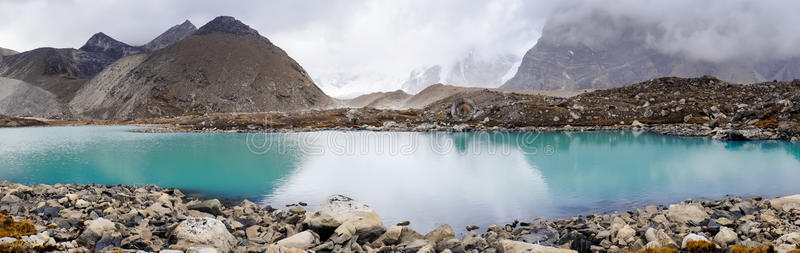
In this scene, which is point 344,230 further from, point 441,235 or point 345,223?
point 441,235

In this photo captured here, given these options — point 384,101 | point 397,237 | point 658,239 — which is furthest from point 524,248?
point 384,101

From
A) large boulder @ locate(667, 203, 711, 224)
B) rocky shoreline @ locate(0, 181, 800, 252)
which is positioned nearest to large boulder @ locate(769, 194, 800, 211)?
rocky shoreline @ locate(0, 181, 800, 252)

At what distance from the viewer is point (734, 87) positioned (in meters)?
73.6

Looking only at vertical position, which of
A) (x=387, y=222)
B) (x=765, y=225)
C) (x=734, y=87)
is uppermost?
(x=734, y=87)

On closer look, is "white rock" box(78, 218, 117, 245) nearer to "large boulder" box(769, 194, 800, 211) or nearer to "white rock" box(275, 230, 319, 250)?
"white rock" box(275, 230, 319, 250)

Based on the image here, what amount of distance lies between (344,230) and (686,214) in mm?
10223

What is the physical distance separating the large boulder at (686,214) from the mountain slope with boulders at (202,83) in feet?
439

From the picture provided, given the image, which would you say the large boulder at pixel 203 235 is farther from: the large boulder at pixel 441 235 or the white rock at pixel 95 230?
the large boulder at pixel 441 235

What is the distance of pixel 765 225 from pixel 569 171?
51.2 ft

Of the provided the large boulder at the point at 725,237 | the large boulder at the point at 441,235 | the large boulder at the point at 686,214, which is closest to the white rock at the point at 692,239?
the large boulder at the point at 725,237

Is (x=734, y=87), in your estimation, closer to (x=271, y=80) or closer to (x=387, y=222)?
(x=387, y=222)

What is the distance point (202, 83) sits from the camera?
5438 inches

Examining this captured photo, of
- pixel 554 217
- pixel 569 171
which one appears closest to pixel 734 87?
pixel 569 171

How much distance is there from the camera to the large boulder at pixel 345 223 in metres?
11.4
